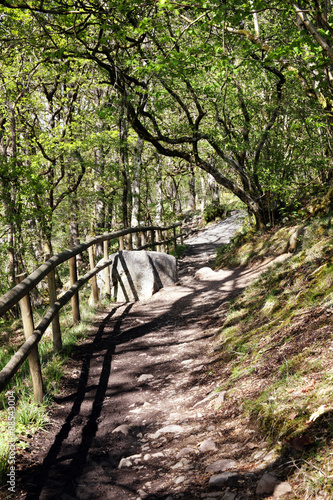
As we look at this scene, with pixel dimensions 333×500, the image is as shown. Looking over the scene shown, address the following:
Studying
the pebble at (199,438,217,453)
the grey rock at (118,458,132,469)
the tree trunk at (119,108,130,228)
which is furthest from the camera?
the tree trunk at (119,108,130,228)

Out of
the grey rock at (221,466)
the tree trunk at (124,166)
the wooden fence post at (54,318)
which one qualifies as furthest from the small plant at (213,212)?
the grey rock at (221,466)

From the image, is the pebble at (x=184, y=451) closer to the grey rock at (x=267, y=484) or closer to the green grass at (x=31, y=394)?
the grey rock at (x=267, y=484)

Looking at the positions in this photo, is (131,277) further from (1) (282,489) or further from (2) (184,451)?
(1) (282,489)

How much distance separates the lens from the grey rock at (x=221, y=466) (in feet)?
7.57

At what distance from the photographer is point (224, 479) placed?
2152 millimetres

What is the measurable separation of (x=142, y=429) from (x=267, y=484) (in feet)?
5.55

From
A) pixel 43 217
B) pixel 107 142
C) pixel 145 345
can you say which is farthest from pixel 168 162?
pixel 145 345

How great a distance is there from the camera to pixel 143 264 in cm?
871

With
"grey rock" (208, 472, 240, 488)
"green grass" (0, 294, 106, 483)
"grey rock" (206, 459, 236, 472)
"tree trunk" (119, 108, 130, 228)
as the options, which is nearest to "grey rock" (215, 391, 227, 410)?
"grey rock" (206, 459, 236, 472)

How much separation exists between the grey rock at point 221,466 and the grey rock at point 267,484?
370 mm

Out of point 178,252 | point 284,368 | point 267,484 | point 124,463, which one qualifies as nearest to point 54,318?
point 124,463

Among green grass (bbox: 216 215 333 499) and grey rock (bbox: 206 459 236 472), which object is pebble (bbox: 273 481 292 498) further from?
grey rock (bbox: 206 459 236 472)

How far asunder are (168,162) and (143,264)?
722 inches

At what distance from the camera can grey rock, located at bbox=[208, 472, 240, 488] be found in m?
2.11
